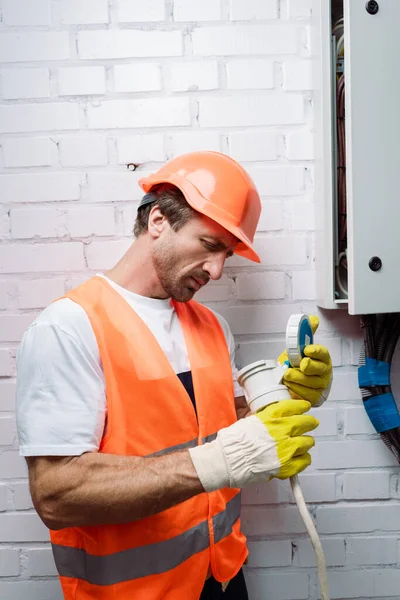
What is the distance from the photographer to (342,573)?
162 cm

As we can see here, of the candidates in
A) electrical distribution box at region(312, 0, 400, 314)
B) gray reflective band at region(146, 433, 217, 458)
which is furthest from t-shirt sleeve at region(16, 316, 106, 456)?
electrical distribution box at region(312, 0, 400, 314)

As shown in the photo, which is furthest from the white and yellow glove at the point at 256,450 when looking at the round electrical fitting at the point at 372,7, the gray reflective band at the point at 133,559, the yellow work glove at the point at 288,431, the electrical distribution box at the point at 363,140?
the round electrical fitting at the point at 372,7

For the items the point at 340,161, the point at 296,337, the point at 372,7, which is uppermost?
the point at 372,7

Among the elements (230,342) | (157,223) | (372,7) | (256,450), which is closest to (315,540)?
(256,450)

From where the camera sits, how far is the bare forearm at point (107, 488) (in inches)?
41.3

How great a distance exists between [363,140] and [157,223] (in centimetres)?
57

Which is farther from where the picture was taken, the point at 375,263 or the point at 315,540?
the point at 375,263

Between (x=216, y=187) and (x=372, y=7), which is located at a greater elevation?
(x=372, y=7)

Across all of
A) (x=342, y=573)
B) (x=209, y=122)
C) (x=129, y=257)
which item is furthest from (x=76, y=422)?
(x=342, y=573)

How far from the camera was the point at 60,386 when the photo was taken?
1.09 meters

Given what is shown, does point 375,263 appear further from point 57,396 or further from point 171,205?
point 57,396

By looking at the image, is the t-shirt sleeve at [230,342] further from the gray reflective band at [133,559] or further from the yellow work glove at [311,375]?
the gray reflective band at [133,559]

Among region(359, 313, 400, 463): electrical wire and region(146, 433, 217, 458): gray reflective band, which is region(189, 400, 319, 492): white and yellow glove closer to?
region(146, 433, 217, 458): gray reflective band

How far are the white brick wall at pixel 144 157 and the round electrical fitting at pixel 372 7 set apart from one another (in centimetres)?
24
